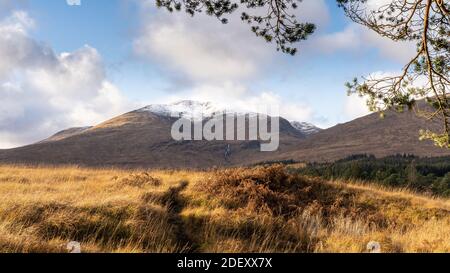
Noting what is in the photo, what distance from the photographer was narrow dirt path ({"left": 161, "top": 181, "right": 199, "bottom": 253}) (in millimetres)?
11336

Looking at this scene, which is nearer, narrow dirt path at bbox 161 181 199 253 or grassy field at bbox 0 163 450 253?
grassy field at bbox 0 163 450 253

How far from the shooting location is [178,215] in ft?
45.9

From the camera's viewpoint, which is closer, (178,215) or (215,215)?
(215,215)

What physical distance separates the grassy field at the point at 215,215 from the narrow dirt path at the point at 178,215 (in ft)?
0.12

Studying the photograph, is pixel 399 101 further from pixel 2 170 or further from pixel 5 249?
pixel 2 170

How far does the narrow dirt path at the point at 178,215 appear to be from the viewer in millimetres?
11336

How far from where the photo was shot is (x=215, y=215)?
45.0ft

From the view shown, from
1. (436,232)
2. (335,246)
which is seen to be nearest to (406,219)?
(436,232)

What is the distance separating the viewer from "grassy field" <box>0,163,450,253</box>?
10.5 meters

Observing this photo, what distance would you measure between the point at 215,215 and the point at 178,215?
1.23 m

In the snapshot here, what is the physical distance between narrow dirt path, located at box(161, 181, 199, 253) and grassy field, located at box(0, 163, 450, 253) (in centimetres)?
4

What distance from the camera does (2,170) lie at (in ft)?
72.7

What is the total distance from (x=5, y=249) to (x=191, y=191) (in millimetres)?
10154

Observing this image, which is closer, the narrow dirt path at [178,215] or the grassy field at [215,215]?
the grassy field at [215,215]
